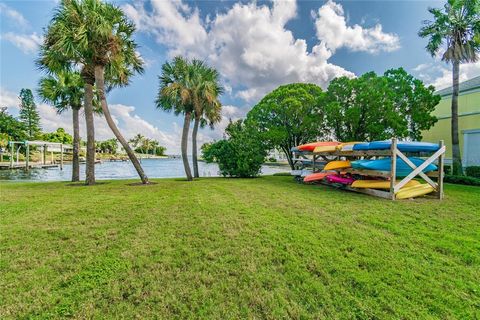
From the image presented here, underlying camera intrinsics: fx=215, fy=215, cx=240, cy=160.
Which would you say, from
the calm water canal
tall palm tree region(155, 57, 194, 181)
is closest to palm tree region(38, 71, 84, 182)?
tall palm tree region(155, 57, 194, 181)

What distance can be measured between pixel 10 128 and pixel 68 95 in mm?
37852

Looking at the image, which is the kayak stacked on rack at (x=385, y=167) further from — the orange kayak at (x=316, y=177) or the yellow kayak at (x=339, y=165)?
the orange kayak at (x=316, y=177)

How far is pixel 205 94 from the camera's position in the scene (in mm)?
13984

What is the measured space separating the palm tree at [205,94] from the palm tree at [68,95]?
22.1ft

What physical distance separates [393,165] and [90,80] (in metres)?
13.6

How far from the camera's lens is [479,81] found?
48.4ft

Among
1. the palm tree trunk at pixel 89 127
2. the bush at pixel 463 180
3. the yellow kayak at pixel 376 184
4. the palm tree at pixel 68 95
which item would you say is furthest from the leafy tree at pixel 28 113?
the bush at pixel 463 180

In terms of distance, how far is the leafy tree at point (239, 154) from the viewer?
15945mm

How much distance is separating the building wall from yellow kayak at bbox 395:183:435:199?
11.8 metres

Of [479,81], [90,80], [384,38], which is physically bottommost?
[90,80]

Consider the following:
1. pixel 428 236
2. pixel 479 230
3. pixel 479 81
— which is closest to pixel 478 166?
pixel 479 81

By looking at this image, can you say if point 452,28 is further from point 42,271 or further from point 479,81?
point 42,271

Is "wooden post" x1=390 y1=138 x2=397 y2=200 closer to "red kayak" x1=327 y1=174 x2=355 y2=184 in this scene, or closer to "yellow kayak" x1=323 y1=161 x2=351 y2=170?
"red kayak" x1=327 y1=174 x2=355 y2=184

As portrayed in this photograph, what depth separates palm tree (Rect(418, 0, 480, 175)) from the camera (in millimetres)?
12484
